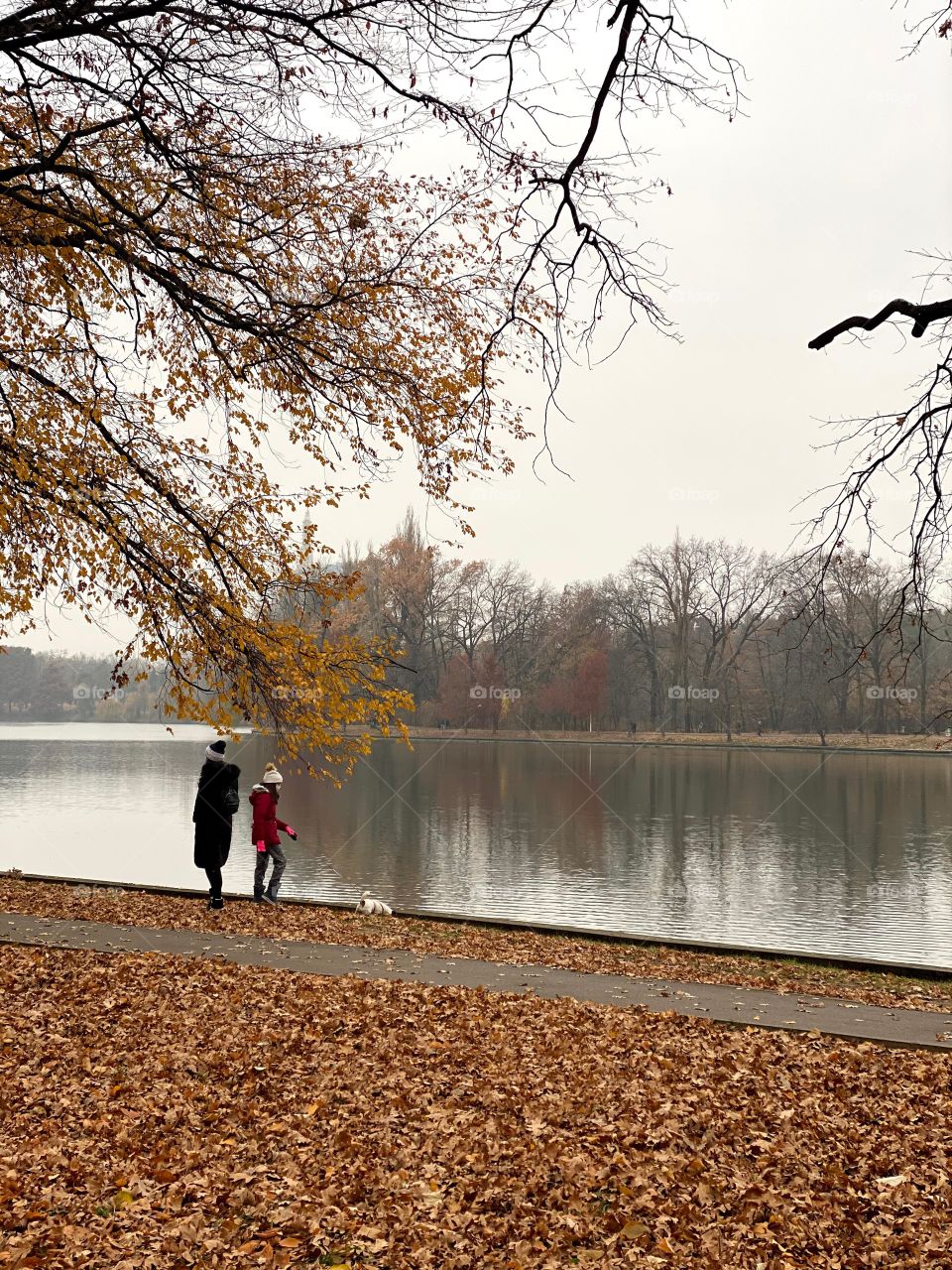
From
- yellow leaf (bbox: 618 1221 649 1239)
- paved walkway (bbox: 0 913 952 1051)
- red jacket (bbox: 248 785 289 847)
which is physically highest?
red jacket (bbox: 248 785 289 847)

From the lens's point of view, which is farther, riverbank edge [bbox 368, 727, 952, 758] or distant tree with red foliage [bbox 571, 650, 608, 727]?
distant tree with red foliage [bbox 571, 650, 608, 727]

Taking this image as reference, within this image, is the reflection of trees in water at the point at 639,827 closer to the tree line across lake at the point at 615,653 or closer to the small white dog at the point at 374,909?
the small white dog at the point at 374,909

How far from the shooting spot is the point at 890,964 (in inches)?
406

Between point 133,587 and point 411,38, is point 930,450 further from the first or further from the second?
point 133,587

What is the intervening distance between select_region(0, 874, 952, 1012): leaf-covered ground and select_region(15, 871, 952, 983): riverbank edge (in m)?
0.09

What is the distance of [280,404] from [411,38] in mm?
3918

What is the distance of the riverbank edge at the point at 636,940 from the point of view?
1021cm

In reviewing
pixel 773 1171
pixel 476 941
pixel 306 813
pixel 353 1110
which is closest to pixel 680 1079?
pixel 773 1171

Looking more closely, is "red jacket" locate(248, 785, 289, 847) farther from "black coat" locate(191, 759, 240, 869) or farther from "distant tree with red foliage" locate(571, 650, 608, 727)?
"distant tree with red foliage" locate(571, 650, 608, 727)

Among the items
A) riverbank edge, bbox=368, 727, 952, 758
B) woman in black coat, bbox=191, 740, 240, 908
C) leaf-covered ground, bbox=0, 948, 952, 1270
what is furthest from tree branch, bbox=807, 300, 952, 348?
riverbank edge, bbox=368, 727, 952, 758

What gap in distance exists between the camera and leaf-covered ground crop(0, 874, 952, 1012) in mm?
9203

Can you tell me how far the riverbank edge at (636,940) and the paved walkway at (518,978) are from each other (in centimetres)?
238

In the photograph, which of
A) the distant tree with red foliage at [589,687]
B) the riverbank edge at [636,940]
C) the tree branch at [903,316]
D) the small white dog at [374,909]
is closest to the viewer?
the tree branch at [903,316]

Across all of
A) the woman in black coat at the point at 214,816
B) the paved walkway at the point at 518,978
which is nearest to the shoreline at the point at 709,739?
the woman in black coat at the point at 214,816
